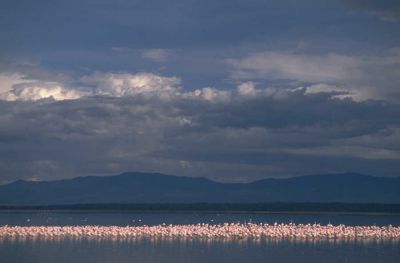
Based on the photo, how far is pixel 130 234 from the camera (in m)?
78.8

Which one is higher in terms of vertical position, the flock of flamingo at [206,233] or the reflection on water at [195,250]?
the flock of flamingo at [206,233]

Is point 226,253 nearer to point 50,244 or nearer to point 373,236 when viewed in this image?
point 50,244

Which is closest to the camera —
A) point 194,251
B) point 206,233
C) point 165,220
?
point 194,251

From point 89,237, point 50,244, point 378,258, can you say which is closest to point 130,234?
point 89,237

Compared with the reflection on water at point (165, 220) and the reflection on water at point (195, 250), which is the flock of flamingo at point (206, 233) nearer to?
the reflection on water at point (195, 250)

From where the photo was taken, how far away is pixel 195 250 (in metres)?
60.2

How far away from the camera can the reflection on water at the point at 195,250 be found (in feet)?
175

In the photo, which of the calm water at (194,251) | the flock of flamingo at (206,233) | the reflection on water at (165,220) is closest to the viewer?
the calm water at (194,251)

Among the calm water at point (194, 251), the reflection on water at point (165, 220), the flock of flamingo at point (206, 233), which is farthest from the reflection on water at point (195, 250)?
the reflection on water at point (165, 220)

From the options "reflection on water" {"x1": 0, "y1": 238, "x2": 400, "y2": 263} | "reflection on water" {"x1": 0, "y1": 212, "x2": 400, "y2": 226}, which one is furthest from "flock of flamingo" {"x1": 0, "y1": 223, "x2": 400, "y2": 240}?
"reflection on water" {"x1": 0, "y1": 212, "x2": 400, "y2": 226}

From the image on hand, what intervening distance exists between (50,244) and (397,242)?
29.8 m

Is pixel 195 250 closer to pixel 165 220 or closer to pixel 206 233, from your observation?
pixel 206 233

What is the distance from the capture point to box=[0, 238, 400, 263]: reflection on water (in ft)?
175

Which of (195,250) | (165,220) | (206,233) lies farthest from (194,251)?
(165,220)
